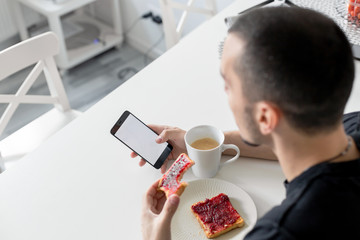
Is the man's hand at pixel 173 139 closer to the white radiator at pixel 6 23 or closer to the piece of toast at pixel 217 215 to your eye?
the piece of toast at pixel 217 215

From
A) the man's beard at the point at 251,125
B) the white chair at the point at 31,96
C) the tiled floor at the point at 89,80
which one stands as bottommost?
the tiled floor at the point at 89,80

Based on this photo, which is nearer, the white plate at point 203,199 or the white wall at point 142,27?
the white plate at point 203,199

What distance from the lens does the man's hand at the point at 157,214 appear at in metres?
0.88

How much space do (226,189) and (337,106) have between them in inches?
15.0

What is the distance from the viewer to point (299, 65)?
0.69 meters

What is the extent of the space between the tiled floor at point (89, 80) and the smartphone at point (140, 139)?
1387mm

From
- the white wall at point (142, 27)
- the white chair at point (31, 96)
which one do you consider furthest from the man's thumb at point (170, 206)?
the white wall at point (142, 27)

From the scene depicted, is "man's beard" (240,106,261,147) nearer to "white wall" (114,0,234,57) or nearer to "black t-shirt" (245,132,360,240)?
"black t-shirt" (245,132,360,240)

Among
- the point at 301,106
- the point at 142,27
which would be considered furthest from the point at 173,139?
the point at 142,27

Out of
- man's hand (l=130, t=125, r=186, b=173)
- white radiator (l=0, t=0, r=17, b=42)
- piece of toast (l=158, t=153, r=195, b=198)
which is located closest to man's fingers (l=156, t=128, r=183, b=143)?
man's hand (l=130, t=125, r=186, b=173)

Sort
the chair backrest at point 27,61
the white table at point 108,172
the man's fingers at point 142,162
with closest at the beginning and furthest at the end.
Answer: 1. the white table at point 108,172
2. the man's fingers at point 142,162
3. the chair backrest at point 27,61

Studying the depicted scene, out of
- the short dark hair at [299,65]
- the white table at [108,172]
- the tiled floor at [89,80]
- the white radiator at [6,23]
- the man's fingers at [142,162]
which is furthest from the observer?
the white radiator at [6,23]

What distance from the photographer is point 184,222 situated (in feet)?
3.22

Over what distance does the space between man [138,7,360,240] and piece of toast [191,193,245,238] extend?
0.16 m
